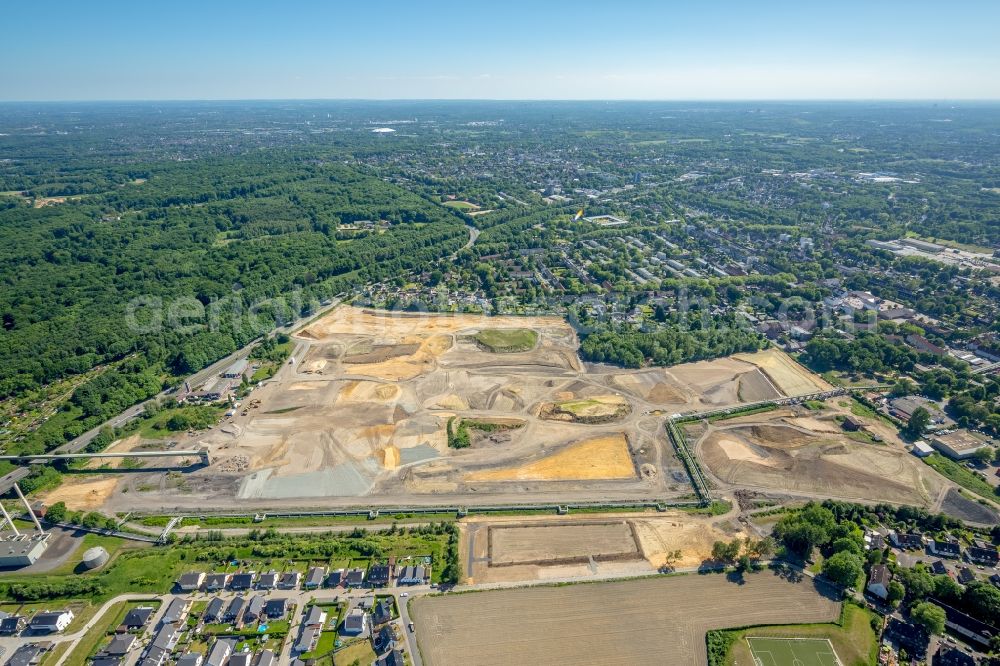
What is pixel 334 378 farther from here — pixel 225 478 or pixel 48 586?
pixel 48 586

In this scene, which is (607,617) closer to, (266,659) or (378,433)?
(266,659)

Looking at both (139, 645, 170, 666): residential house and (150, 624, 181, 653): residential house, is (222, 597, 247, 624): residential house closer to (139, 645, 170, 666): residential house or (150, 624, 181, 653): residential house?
(150, 624, 181, 653): residential house

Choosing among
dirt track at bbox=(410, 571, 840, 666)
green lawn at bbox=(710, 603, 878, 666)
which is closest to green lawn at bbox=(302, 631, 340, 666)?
dirt track at bbox=(410, 571, 840, 666)

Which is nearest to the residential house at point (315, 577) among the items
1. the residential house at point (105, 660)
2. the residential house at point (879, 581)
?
the residential house at point (105, 660)

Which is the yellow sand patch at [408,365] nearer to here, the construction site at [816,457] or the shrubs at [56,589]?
the construction site at [816,457]

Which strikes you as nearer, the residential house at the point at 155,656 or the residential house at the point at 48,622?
the residential house at the point at 155,656

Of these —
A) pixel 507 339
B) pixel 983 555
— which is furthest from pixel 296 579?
pixel 983 555
